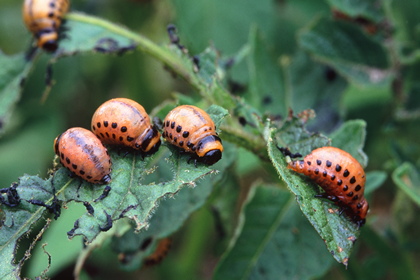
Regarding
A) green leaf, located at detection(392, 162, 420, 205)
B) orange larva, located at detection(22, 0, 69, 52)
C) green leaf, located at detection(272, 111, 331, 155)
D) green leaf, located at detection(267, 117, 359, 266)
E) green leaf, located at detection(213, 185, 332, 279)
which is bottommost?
green leaf, located at detection(213, 185, 332, 279)

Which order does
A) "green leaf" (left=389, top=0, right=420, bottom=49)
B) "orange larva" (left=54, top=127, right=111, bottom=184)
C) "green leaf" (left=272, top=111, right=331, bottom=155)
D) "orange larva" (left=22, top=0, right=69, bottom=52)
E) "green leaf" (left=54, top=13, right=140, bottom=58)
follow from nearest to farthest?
"orange larva" (left=54, top=127, right=111, bottom=184) < "green leaf" (left=272, top=111, right=331, bottom=155) < "green leaf" (left=54, top=13, right=140, bottom=58) < "orange larva" (left=22, top=0, right=69, bottom=52) < "green leaf" (left=389, top=0, right=420, bottom=49)

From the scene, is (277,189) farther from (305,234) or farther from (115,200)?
(115,200)

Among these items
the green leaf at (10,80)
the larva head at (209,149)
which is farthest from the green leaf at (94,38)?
the larva head at (209,149)

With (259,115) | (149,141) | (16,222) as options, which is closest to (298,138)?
(259,115)

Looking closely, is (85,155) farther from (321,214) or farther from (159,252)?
(159,252)

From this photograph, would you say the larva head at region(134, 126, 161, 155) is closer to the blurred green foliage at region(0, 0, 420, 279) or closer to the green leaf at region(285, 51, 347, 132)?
the blurred green foliage at region(0, 0, 420, 279)

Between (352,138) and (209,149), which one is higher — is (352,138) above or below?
below

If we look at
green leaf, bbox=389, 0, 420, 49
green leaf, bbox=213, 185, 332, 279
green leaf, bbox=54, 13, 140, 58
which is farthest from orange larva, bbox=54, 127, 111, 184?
green leaf, bbox=389, 0, 420, 49

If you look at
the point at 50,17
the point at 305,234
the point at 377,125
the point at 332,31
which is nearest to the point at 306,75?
the point at 332,31
